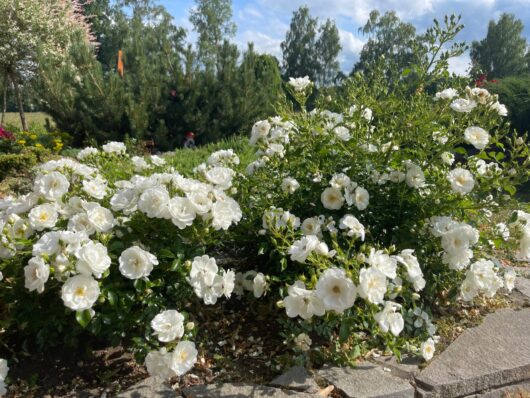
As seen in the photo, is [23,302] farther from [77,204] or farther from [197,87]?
[197,87]

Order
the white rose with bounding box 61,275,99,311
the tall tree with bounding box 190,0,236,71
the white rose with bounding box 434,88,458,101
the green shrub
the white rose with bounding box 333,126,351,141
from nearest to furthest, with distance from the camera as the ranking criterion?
the white rose with bounding box 61,275,99,311
the white rose with bounding box 434,88,458,101
the white rose with bounding box 333,126,351,141
the green shrub
the tall tree with bounding box 190,0,236,71

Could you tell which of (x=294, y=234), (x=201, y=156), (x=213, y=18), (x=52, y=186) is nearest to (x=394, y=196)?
(x=294, y=234)

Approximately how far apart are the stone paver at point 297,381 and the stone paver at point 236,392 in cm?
3

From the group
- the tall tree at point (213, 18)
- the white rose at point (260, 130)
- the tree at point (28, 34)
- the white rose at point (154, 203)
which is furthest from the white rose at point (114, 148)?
the tall tree at point (213, 18)

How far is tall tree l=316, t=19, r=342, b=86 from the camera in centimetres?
3212

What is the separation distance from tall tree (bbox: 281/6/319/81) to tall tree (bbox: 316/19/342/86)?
379 mm

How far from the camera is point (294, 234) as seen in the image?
68.6 inches

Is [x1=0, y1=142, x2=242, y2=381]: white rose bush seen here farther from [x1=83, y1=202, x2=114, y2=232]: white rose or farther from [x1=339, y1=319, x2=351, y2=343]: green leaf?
[x1=339, y1=319, x2=351, y2=343]: green leaf

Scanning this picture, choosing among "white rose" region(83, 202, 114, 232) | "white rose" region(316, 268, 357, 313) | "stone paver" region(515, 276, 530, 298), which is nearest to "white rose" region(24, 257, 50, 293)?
"white rose" region(83, 202, 114, 232)

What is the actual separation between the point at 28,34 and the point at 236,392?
33.4 feet

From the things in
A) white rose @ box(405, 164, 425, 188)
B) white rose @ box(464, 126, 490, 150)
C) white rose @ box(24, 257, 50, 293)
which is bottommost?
white rose @ box(24, 257, 50, 293)

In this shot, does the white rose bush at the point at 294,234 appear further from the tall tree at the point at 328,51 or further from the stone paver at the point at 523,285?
the tall tree at the point at 328,51

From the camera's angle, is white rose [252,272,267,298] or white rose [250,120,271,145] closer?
white rose [252,272,267,298]

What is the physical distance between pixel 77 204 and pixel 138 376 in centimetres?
71
